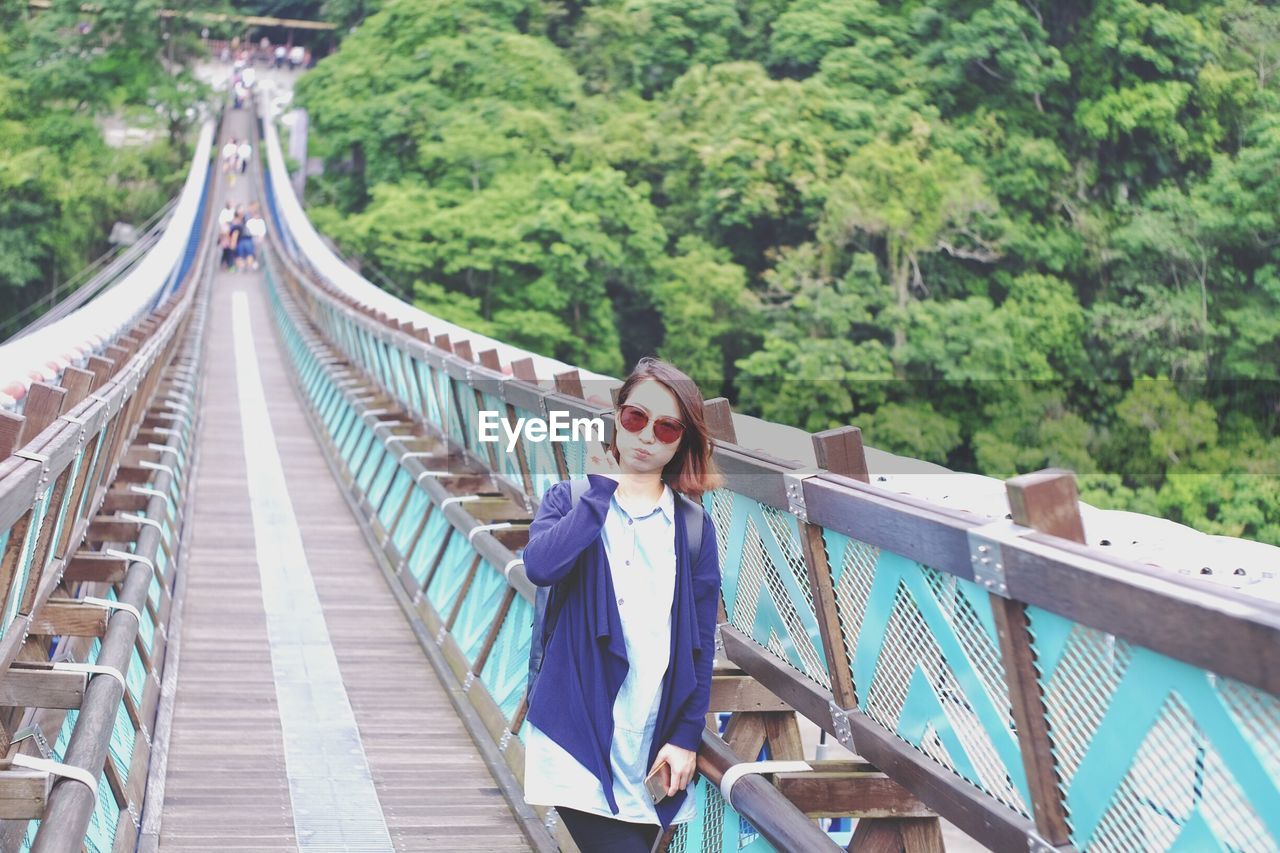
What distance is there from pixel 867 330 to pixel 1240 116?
1042cm

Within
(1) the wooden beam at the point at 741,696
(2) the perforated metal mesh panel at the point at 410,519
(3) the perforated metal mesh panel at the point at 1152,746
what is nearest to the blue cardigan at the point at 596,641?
(1) the wooden beam at the point at 741,696

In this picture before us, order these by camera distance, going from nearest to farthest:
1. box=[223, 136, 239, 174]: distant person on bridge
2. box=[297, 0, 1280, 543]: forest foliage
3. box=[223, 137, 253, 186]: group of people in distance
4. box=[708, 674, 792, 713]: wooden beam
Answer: box=[708, 674, 792, 713]: wooden beam < box=[297, 0, 1280, 543]: forest foliage < box=[223, 137, 253, 186]: group of people in distance < box=[223, 136, 239, 174]: distant person on bridge

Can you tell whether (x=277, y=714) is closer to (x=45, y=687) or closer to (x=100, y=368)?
(x=100, y=368)

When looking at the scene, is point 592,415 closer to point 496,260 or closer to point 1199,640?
point 1199,640

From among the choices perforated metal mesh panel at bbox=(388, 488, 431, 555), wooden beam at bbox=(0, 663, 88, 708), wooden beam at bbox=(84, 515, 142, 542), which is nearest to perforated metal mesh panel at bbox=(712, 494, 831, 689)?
wooden beam at bbox=(0, 663, 88, 708)

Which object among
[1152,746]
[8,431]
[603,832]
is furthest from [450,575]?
[1152,746]

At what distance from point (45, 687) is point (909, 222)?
99.4ft

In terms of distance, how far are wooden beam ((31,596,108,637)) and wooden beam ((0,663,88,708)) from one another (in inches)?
28.5

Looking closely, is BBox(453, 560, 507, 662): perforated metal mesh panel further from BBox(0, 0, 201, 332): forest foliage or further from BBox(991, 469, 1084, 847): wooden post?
BBox(0, 0, 201, 332): forest foliage

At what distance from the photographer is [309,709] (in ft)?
17.2

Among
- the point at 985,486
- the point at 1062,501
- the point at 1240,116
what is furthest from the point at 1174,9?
the point at 1062,501

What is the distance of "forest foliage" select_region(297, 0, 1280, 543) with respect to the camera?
29953 mm

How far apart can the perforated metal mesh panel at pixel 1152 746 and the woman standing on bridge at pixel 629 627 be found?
2.41 feet

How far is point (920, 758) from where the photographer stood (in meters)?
2.39
